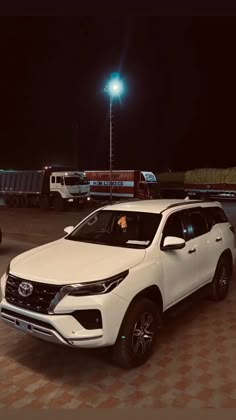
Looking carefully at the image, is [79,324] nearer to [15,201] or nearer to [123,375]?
[123,375]

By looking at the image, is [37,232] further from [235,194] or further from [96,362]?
[235,194]

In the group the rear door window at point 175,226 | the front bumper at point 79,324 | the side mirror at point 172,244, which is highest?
the rear door window at point 175,226

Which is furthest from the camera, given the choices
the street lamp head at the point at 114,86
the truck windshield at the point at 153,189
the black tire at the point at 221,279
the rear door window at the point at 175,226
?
the truck windshield at the point at 153,189

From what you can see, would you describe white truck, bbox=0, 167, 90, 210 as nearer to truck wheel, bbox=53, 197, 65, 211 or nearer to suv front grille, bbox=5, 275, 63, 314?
truck wheel, bbox=53, 197, 65, 211

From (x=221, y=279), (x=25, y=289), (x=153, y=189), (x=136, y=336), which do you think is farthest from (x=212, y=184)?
(x=25, y=289)

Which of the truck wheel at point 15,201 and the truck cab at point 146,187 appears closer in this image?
the truck wheel at point 15,201

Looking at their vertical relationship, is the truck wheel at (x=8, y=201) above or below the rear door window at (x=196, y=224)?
below

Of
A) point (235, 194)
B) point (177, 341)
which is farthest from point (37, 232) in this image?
point (235, 194)

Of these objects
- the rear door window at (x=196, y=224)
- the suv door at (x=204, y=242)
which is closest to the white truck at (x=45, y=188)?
the suv door at (x=204, y=242)

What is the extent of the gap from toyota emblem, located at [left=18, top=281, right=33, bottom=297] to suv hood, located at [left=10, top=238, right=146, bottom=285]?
0.07m

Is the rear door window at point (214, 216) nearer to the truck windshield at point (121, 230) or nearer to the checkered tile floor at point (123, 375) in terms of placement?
the truck windshield at point (121, 230)

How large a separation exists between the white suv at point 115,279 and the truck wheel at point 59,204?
19338mm

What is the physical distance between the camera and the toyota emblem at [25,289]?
422cm

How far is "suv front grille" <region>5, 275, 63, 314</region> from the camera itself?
13.3ft
